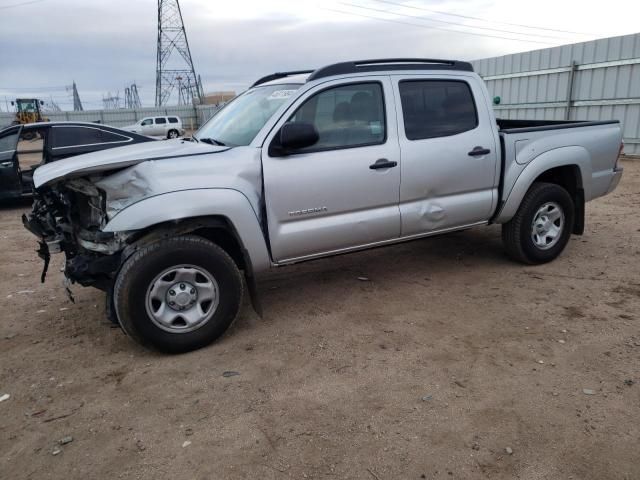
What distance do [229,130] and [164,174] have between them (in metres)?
1.03

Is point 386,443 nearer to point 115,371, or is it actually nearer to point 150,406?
point 150,406

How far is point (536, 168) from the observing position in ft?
16.1

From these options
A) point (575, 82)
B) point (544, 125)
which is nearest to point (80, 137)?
point (544, 125)

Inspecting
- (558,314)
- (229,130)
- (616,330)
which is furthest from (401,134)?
(616,330)

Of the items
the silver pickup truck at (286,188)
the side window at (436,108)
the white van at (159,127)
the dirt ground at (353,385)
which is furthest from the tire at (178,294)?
the white van at (159,127)

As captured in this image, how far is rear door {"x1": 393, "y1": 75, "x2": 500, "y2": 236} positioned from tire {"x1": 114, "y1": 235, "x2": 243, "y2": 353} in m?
1.68

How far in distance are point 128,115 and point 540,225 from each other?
4071cm

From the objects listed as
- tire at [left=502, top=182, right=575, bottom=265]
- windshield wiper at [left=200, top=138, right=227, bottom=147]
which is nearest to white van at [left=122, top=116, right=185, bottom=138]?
windshield wiper at [left=200, top=138, right=227, bottom=147]

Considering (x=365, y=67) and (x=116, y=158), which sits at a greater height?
(x=365, y=67)

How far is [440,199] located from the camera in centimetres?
450

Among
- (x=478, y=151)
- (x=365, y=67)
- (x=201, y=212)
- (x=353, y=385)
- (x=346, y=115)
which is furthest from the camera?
(x=478, y=151)

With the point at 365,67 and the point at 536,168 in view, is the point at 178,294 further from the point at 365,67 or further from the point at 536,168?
the point at 536,168

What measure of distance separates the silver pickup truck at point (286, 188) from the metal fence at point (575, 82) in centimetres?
960

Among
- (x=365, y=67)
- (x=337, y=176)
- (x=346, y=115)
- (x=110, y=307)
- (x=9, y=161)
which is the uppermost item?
(x=365, y=67)
